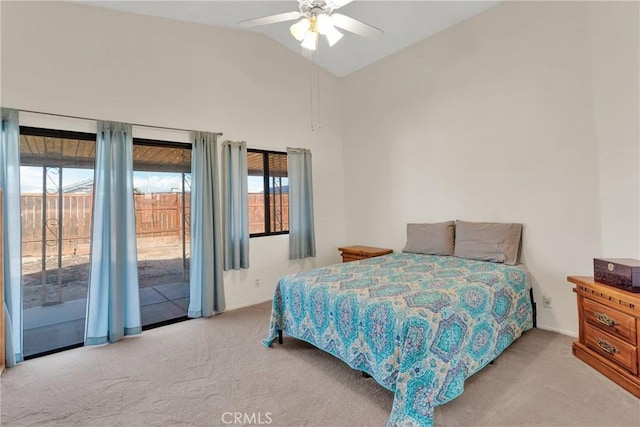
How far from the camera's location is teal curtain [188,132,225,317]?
3422 millimetres

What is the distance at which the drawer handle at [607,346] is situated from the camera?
6.91 ft

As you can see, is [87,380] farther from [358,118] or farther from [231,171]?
[358,118]

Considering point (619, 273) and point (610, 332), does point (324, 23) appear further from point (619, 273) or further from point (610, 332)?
point (610, 332)

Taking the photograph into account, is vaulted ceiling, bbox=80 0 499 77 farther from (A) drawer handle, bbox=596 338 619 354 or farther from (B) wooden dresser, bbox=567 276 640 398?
(A) drawer handle, bbox=596 338 619 354

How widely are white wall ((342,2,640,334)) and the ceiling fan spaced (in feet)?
5.28

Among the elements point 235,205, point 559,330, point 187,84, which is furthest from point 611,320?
point 187,84

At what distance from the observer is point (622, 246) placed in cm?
244

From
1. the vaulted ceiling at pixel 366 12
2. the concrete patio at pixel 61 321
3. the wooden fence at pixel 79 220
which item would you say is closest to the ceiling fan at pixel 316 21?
the vaulted ceiling at pixel 366 12

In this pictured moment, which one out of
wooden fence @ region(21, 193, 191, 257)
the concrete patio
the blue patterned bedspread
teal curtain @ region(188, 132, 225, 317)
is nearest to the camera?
the blue patterned bedspread

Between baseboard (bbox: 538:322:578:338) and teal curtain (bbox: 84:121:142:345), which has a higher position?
teal curtain (bbox: 84:121:142:345)

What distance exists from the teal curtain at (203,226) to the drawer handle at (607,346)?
3478 millimetres

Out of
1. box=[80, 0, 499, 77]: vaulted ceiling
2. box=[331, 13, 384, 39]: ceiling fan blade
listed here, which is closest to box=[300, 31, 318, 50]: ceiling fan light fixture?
box=[331, 13, 384, 39]: ceiling fan blade

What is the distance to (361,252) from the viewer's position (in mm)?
4184

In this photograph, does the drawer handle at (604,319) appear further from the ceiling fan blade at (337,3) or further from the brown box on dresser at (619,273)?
the ceiling fan blade at (337,3)
